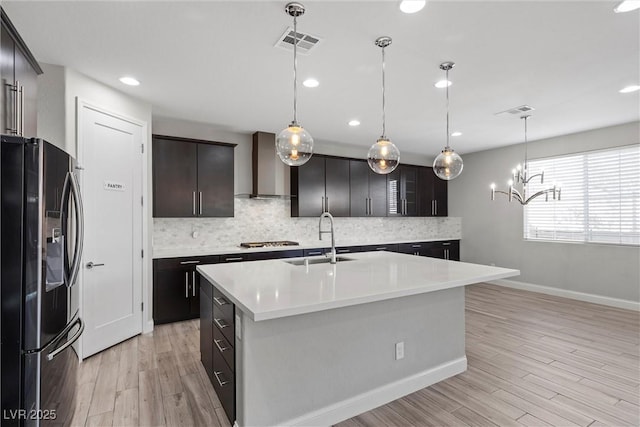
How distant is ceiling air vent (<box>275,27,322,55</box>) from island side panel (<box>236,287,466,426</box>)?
6.40 feet

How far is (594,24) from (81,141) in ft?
13.9

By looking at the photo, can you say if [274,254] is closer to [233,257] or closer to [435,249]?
[233,257]

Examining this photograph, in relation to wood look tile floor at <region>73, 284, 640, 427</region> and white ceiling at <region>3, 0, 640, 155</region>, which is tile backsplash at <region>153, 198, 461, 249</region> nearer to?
wood look tile floor at <region>73, 284, 640, 427</region>

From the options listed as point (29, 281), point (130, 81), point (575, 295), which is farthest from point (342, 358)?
point (575, 295)

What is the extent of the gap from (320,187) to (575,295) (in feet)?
14.6

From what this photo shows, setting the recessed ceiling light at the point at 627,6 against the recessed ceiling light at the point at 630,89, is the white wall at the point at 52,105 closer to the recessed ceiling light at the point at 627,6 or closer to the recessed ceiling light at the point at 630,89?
the recessed ceiling light at the point at 627,6

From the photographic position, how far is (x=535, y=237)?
586 cm

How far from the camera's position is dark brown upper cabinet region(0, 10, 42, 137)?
6.66 ft

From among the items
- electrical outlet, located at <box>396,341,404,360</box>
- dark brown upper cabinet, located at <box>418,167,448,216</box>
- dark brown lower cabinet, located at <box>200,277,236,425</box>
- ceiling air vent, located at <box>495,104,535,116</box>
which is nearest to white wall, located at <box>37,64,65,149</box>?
dark brown lower cabinet, located at <box>200,277,236,425</box>

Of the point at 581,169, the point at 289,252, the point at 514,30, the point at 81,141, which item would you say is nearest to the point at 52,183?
the point at 81,141

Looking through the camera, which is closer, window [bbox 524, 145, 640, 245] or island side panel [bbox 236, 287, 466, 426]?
island side panel [bbox 236, 287, 466, 426]

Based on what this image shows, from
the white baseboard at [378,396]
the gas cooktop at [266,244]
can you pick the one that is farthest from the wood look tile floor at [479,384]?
the gas cooktop at [266,244]

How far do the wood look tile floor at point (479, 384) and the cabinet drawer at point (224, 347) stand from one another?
39 centimetres

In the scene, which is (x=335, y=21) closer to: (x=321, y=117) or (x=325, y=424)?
(x=321, y=117)
